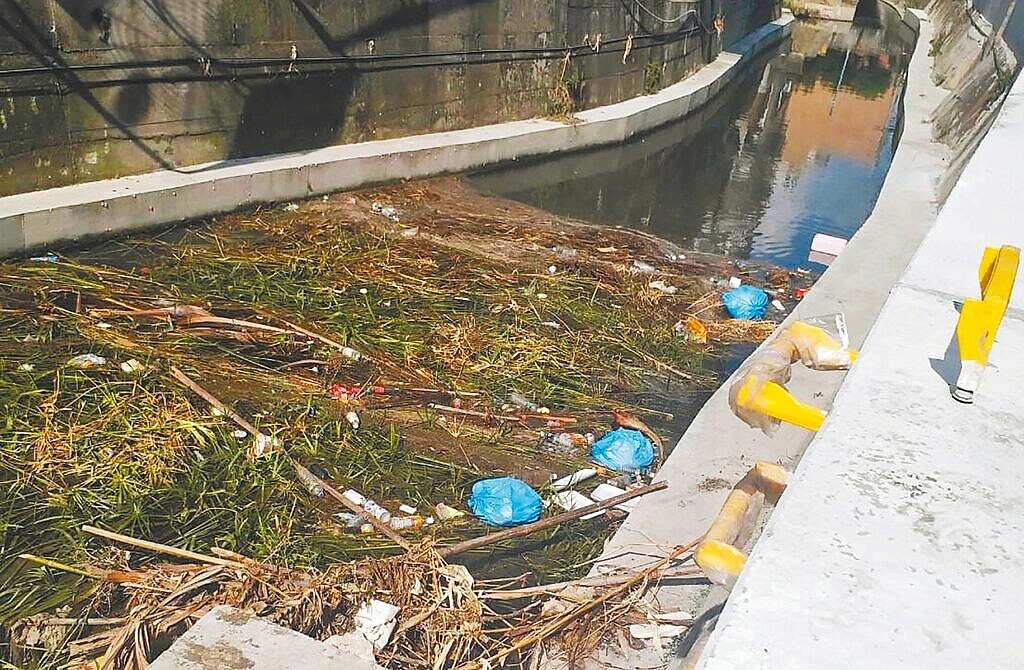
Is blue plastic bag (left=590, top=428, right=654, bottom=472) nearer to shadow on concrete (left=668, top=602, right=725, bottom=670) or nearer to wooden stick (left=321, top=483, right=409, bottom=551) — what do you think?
wooden stick (left=321, top=483, right=409, bottom=551)

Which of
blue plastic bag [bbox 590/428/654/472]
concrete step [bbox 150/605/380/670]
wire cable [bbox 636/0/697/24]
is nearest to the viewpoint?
concrete step [bbox 150/605/380/670]

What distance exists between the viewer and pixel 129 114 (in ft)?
24.5

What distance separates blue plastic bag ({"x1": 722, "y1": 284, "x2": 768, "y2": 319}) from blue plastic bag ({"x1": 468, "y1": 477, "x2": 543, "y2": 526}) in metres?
3.23

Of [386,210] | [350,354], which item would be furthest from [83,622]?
[386,210]

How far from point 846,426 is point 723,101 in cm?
1731

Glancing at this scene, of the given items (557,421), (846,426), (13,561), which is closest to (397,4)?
(557,421)

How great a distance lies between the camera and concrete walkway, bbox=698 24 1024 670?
4.79 ft

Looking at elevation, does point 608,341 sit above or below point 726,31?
below

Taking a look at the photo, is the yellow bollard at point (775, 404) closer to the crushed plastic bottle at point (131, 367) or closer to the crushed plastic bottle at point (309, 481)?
the crushed plastic bottle at point (309, 481)

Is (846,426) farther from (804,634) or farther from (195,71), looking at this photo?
(195,71)

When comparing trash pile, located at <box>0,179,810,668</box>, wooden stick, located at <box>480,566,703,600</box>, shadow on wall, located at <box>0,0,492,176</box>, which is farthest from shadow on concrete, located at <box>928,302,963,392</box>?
shadow on wall, located at <box>0,0,492,176</box>

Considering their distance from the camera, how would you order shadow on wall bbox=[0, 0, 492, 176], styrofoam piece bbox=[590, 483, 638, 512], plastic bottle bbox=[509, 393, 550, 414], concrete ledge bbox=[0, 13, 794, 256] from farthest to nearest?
1. shadow on wall bbox=[0, 0, 492, 176]
2. concrete ledge bbox=[0, 13, 794, 256]
3. plastic bottle bbox=[509, 393, 550, 414]
4. styrofoam piece bbox=[590, 483, 638, 512]

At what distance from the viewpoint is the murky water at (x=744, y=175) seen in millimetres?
9773

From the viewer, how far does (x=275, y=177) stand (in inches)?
322
